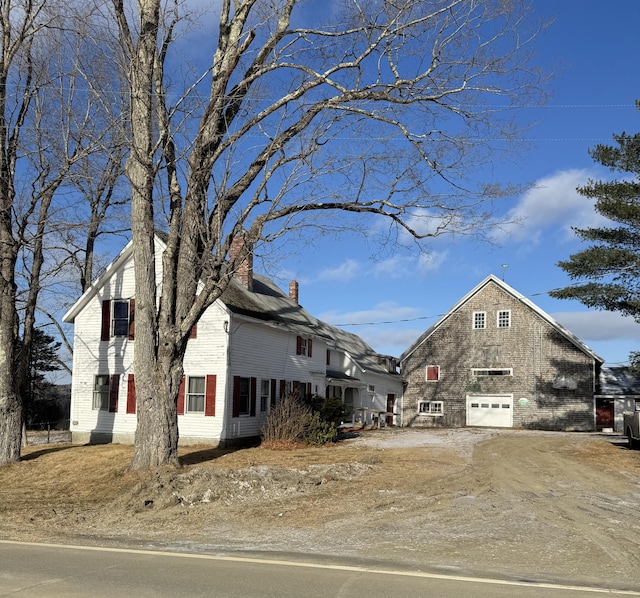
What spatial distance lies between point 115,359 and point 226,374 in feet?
15.9

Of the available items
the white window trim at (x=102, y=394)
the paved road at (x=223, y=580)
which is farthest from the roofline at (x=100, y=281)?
the paved road at (x=223, y=580)

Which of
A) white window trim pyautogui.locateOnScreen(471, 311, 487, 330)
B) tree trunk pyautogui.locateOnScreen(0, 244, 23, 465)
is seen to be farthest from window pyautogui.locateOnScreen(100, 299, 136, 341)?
white window trim pyautogui.locateOnScreen(471, 311, 487, 330)

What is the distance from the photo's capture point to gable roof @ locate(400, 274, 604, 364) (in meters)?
37.7

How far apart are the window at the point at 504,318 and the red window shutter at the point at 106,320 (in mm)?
23458

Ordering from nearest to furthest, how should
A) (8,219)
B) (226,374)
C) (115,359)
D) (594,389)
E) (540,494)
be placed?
(540,494)
(8,219)
(226,374)
(115,359)
(594,389)

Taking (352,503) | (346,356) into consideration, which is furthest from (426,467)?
(346,356)

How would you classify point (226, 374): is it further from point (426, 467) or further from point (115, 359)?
point (426, 467)

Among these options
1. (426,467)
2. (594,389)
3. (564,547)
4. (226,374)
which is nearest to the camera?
(564,547)

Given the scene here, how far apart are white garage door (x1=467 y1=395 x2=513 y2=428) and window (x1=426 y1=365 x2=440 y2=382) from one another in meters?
2.29

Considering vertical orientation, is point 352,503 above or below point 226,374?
below

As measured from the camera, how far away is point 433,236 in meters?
14.3

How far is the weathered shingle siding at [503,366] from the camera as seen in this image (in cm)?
3759

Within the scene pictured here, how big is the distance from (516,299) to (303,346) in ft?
51.3

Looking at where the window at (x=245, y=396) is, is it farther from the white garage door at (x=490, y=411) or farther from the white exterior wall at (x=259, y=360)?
the white garage door at (x=490, y=411)
